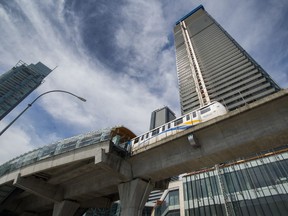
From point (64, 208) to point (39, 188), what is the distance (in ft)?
10.9

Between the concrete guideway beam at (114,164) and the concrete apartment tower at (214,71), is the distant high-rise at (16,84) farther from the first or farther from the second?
the concrete guideway beam at (114,164)

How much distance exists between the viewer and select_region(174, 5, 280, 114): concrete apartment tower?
6662 cm

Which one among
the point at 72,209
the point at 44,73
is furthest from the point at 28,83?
the point at 72,209

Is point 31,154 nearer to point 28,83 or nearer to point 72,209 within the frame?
point 72,209

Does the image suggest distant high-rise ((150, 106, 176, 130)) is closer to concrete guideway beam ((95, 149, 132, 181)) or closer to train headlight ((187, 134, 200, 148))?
→ concrete guideway beam ((95, 149, 132, 181))

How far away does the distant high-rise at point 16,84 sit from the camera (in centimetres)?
7676

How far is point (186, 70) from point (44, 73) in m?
79.1

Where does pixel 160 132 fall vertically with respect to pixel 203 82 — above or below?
below

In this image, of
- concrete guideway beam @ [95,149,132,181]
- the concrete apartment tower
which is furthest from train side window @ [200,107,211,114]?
the concrete apartment tower

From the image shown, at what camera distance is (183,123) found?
54.9 ft

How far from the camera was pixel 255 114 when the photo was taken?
1190cm

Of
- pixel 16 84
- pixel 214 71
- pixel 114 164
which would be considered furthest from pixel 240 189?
pixel 16 84

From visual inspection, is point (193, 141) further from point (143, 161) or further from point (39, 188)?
point (39, 188)

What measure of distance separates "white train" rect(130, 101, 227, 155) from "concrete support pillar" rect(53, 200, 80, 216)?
9.33m
